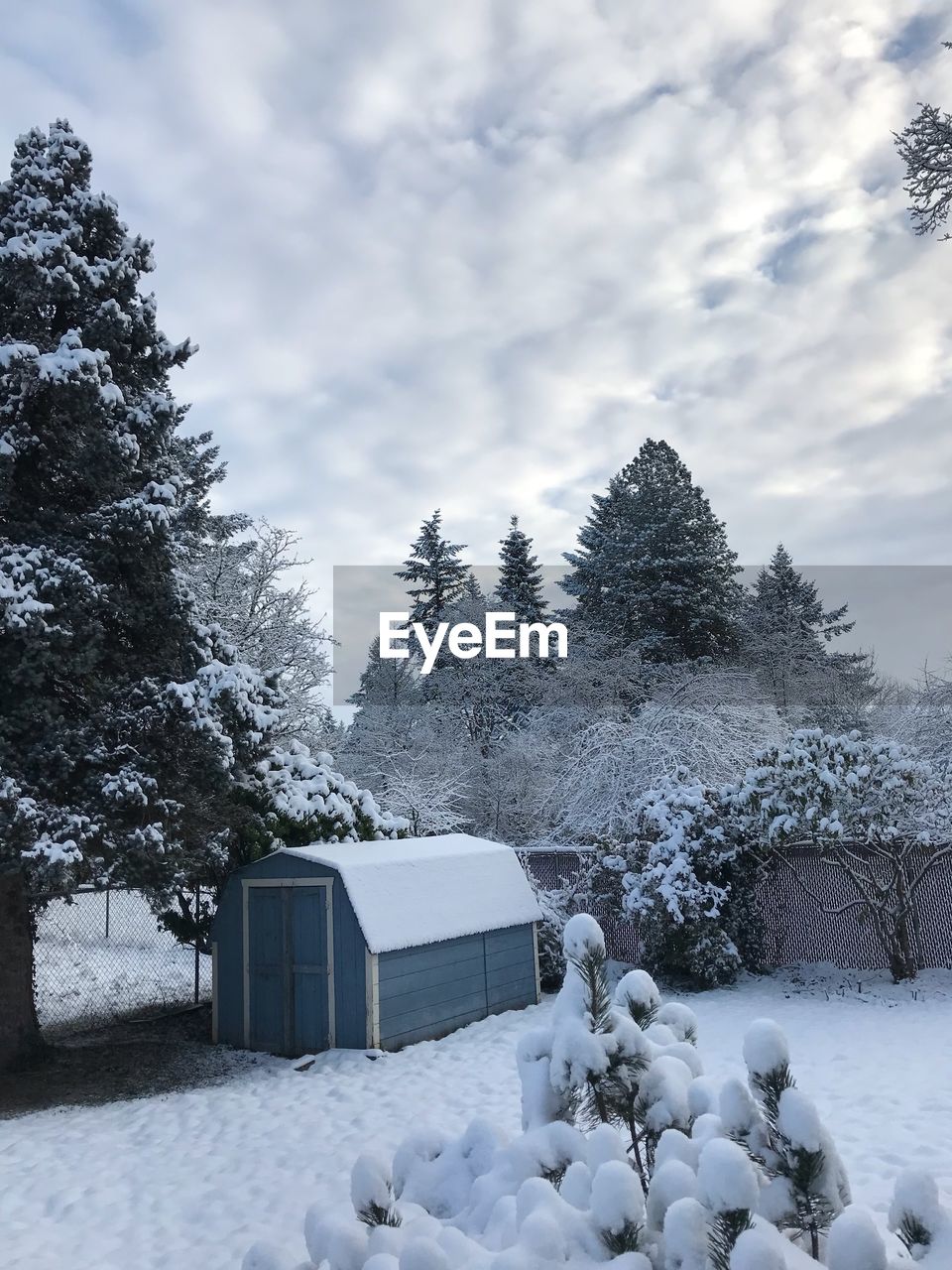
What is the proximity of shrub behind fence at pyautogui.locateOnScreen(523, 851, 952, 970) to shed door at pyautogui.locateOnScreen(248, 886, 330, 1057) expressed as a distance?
405 cm

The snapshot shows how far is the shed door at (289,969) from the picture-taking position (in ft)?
31.2

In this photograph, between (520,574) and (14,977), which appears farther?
(520,574)

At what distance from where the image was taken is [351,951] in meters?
9.30

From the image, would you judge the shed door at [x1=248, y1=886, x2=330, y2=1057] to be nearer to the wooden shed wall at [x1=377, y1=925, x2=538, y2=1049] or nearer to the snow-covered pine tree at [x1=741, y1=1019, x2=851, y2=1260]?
the wooden shed wall at [x1=377, y1=925, x2=538, y2=1049]

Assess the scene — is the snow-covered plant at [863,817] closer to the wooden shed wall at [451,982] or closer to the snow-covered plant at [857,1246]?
the wooden shed wall at [451,982]

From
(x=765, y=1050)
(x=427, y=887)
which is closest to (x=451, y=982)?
(x=427, y=887)

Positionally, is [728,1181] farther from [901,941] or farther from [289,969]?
[901,941]

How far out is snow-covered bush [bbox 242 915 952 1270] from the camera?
91.2 inches

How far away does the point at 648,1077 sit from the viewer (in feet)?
10.1

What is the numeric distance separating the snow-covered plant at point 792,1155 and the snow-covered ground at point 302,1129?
2.47 meters

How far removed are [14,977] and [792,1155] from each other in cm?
898

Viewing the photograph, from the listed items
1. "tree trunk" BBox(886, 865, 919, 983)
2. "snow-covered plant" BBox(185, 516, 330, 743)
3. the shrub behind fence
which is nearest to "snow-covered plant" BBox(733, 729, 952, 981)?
"tree trunk" BBox(886, 865, 919, 983)

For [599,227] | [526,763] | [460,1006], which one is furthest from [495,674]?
[599,227]

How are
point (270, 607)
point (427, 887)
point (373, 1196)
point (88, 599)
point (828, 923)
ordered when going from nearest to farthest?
point (373, 1196), point (88, 599), point (427, 887), point (828, 923), point (270, 607)
